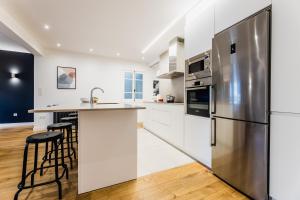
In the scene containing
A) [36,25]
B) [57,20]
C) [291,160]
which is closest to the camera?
[291,160]

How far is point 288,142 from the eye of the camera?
127 centimetres

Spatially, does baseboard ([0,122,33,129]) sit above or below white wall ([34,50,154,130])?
below

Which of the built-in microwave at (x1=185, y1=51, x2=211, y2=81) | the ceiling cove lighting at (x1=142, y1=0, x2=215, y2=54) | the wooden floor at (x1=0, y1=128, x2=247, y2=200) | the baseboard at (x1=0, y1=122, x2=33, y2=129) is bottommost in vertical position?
the wooden floor at (x1=0, y1=128, x2=247, y2=200)

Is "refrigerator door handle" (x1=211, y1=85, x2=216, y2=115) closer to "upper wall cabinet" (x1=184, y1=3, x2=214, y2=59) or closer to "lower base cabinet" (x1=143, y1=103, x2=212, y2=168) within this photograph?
"lower base cabinet" (x1=143, y1=103, x2=212, y2=168)

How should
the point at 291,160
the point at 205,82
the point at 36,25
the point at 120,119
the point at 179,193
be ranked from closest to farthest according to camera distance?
the point at 291,160 → the point at 179,193 → the point at 120,119 → the point at 205,82 → the point at 36,25

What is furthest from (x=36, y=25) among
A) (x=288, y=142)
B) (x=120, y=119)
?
(x=288, y=142)

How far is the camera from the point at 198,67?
2441mm

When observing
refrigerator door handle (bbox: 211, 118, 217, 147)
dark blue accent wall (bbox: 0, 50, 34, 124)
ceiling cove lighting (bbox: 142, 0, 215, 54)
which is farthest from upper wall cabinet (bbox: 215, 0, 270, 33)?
dark blue accent wall (bbox: 0, 50, 34, 124)

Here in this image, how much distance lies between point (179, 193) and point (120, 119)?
3.69 ft

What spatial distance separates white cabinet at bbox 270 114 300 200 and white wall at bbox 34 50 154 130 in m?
5.40

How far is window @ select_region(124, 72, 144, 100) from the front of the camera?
6312 millimetres

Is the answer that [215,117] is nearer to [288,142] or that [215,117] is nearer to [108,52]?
[288,142]

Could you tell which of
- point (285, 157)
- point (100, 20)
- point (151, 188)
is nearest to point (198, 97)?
point (285, 157)

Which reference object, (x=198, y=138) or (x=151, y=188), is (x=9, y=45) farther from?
(x=198, y=138)
